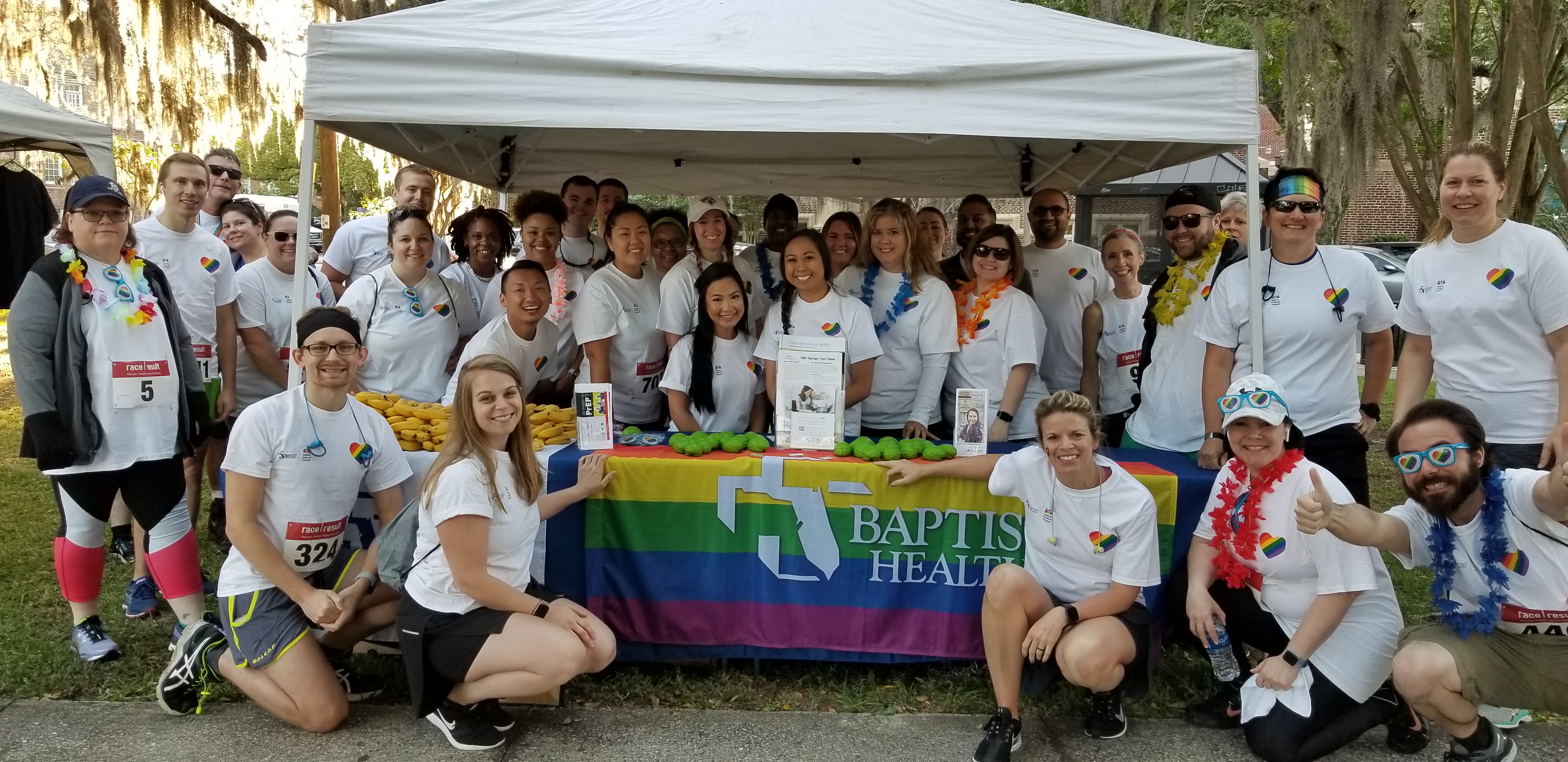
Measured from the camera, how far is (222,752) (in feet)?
9.37

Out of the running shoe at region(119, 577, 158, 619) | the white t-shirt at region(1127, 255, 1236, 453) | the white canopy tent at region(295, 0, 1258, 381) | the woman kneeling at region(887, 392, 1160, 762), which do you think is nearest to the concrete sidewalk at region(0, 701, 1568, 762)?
the woman kneeling at region(887, 392, 1160, 762)

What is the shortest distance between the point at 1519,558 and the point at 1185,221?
5.72ft

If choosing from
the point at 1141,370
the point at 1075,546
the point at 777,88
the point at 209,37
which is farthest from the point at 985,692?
the point at 209,37

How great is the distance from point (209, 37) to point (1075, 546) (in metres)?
9.58

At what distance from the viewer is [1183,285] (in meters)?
3.88

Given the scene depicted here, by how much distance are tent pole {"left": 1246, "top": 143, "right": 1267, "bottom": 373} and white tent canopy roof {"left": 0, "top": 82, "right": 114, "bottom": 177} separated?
530 centimetres

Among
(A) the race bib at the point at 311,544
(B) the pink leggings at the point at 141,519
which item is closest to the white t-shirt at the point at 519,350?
(A) the race bib at the point at 311,544

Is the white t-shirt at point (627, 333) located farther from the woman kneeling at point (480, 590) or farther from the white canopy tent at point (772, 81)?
the woman kneeling at point (480, 590)

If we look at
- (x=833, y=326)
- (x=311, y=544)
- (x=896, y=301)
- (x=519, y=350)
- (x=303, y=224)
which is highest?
(x=303, y=224)

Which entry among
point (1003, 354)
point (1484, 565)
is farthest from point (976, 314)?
point (1484, 565)

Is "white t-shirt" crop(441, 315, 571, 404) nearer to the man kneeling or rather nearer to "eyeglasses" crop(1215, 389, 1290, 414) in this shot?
the man kneeling

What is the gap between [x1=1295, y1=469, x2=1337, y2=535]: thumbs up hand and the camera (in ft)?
8.68

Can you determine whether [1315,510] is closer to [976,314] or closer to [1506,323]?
[1506,323]

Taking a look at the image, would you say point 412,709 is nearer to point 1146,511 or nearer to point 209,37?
point 1146,511
